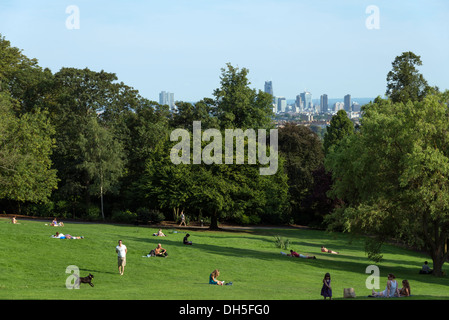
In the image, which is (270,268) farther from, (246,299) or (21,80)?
(21,80)

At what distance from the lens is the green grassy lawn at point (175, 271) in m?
22.3

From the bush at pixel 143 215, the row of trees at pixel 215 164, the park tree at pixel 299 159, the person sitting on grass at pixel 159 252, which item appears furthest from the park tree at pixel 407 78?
the person sitting on grass at pixel 159 252

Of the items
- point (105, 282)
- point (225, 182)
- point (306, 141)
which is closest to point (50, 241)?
point (105, 282)

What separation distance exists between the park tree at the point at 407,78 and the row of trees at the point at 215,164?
0.16 m

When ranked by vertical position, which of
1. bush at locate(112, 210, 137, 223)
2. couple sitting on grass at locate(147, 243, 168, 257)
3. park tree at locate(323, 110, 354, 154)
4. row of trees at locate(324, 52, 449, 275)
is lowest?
bush at locate(112, 210, 137, 223)

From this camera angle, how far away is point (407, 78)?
7588 cm

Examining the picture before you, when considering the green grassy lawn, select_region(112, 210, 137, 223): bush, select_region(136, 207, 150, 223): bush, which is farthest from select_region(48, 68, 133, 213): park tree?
the green grassy lawn

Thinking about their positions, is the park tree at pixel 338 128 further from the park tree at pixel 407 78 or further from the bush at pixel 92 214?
the bush at pixel 92 214

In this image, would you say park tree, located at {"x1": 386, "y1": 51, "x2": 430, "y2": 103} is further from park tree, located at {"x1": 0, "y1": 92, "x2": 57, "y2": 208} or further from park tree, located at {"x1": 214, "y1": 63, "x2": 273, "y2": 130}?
park tree, located at {"x1": 0, "y1": 92, "x2": 57, "y2": 208}

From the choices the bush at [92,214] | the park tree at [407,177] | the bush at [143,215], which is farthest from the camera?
the bush at [92,214]

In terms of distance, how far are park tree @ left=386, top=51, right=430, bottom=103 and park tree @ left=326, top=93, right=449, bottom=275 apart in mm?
38095

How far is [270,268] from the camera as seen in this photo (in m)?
32.0

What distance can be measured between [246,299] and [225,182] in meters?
38.7

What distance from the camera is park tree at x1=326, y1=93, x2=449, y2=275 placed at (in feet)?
112
